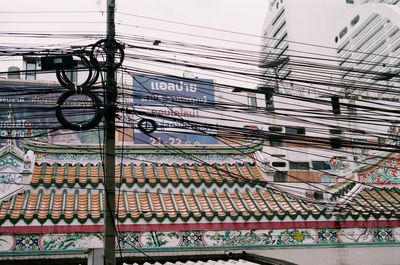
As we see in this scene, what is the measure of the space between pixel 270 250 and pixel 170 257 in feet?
8.52

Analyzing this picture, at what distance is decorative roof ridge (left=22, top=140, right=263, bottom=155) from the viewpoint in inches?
632

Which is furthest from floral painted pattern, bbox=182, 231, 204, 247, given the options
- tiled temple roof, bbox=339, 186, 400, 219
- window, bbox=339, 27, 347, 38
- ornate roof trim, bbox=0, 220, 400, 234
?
window, bbox=339, 27, 347, 38

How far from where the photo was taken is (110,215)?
882 cm

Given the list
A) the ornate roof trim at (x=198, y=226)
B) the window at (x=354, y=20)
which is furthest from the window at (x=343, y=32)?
the ornate roof trim at (x=198, y=226)

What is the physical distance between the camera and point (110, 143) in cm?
916

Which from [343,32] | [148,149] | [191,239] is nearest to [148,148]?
[148,149]

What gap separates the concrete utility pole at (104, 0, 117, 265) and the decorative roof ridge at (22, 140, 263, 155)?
6236mm

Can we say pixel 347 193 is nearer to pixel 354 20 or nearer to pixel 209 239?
pixel 209 239

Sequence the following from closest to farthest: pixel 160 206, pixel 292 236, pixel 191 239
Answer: pixel 191 239 < pixel 292 236 < pixel 160 206

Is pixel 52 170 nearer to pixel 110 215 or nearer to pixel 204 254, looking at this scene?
pixel 204 254

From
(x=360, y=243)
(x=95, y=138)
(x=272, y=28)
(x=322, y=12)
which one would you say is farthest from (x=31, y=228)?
(x=272, y=28)

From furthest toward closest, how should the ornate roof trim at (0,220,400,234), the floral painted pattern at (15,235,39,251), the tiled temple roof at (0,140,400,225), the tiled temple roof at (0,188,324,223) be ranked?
the tiled temple roof at (0,140,400,225), the tiled temple roof at (0,188,324,223), the ornate roof trim at (0,220,400,234), the floral painted pattern at (15,235,39,251)

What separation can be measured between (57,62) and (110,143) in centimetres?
162

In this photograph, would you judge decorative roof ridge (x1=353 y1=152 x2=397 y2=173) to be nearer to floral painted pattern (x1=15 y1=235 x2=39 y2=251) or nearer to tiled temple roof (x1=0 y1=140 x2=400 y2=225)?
tiled temple roof (x1=0 y1=140 x2=400 y2=225)
